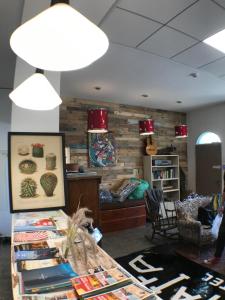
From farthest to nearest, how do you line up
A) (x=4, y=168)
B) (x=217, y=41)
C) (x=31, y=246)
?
(x=4, y=168) < (x=217, y=41) < (x=31, y=246)

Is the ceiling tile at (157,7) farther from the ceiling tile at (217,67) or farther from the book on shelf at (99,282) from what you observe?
the book on shelf at (99,282)

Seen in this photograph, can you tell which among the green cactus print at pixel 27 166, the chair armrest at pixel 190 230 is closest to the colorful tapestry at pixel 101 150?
the chair armrest at pixel 190 230

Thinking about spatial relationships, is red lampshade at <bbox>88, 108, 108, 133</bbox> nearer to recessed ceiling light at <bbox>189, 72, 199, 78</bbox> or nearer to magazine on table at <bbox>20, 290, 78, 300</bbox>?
recessed ceiling light at <bbox>189, 72, 199, 78</bbox>

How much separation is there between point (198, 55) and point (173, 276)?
2974 mm

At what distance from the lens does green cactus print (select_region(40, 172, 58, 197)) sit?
243cm

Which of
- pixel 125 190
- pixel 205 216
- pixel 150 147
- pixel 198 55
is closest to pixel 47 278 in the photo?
pixel 198 55

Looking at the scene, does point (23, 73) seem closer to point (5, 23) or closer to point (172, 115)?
point (5, 23)

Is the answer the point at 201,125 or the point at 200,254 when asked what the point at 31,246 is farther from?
the point at 201,125

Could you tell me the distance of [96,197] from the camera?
272cm

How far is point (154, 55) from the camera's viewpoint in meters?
3.34

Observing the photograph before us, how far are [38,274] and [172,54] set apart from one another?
10.2 ft

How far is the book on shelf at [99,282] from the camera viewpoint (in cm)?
100

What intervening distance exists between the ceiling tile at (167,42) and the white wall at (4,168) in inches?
119

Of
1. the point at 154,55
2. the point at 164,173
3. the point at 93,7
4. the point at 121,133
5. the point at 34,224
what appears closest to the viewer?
the point at 34,224
